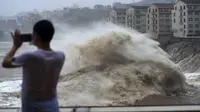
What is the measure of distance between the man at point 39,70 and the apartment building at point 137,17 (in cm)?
3821

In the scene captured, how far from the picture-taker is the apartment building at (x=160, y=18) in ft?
123

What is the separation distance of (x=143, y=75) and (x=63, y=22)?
35.7 feet

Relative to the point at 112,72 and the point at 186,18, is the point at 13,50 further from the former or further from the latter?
the point at 186,18

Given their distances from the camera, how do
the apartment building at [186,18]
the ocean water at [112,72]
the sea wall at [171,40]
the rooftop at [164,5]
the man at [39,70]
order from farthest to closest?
the rooftop at [164,5]
the apartment building at [186,18]
the sea wall at [171,40]
the ocean water at [112,72]
the man at [39,70]

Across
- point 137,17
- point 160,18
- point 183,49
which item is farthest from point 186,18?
point 137,17

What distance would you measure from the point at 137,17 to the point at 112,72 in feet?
102

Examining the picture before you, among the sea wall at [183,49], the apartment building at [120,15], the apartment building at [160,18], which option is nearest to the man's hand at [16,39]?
the sea wall at [183,49]

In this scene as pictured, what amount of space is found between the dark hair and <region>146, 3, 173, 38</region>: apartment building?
36.0m

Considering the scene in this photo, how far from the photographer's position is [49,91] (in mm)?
1640

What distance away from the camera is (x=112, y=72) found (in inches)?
379

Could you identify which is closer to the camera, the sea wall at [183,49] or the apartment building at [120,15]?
the sea wall at [183,49]

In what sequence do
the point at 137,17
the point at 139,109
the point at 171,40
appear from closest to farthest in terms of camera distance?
1. the point at 139,109
2. the point at 171,40
3. the point at 137,17

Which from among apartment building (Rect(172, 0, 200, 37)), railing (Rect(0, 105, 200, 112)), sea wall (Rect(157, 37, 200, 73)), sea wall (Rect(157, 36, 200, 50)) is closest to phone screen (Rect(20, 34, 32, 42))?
railing (Rect(0, 105, 200, 112))

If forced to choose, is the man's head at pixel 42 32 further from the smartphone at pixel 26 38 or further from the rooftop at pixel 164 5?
the rooftop at pixel 164 5
